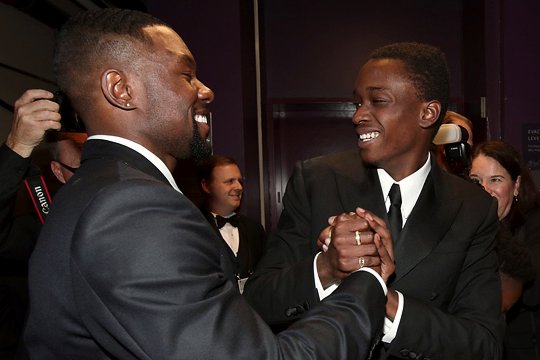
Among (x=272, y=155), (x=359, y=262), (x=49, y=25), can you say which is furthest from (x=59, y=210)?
(x=272, y=155)

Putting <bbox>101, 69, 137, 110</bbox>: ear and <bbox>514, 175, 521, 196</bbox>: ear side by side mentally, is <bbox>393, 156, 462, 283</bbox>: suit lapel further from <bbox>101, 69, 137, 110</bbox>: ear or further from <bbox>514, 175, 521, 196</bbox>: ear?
<bbox>514, 175, 521, 196</bbox>: ear

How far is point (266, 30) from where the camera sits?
5430mm

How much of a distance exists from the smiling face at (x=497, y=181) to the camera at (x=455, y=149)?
58 centimetres

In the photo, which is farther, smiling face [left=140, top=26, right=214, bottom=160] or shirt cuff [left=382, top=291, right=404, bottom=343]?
shirt cuff [left=382, top=291, right=404, bottom=343]

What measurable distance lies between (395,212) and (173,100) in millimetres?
872

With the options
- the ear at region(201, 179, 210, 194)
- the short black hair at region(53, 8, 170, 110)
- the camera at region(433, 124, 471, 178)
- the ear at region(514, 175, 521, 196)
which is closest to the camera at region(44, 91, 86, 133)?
the short black hair at region(53, 8, 170, 110)

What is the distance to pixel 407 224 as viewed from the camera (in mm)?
1480

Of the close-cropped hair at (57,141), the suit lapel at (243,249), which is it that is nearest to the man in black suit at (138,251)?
the close-cropped hair at (57,141)

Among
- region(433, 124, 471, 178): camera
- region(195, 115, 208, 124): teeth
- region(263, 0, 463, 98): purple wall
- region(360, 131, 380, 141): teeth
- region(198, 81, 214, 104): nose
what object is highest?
region(263, 0, 463, 98): purple wall

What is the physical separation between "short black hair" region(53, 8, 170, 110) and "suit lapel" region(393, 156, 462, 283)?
1.00m

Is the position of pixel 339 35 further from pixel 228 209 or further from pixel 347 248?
pixel 347 248

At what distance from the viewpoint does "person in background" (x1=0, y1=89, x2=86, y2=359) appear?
1.64 meters

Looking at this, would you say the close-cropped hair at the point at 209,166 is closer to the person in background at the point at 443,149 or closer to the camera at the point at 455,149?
the person in background at the point at 443,149

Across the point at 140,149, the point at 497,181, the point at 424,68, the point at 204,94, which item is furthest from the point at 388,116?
the point at 497,181
